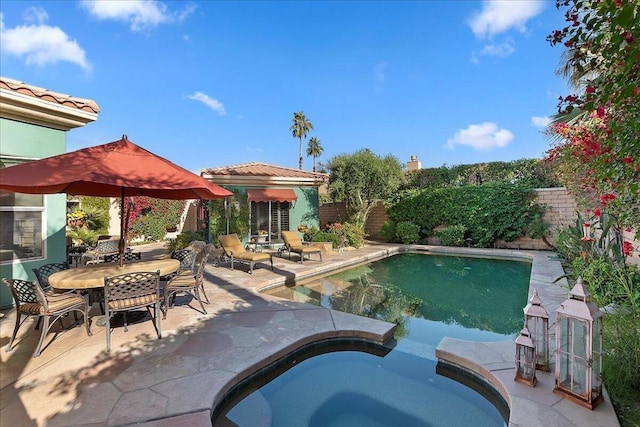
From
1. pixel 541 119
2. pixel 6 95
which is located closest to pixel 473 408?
pixel 6 95

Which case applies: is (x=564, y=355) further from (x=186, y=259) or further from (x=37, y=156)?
(x=37, y=156)

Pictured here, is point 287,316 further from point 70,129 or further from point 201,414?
point 70,129

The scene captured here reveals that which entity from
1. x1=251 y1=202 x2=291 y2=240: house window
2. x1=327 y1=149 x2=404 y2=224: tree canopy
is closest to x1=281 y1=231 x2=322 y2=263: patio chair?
x1=251 y1=202 x2=291 y2=240: house window

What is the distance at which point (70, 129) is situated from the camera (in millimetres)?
7980

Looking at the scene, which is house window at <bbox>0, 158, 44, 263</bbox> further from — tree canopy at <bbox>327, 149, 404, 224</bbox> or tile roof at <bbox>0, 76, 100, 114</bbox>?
tree canopy at <bbox>327, 149, 404, 224</bbox>

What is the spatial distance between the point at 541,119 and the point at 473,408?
15.3 metres

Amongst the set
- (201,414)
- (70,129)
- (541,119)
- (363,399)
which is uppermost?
(541,119)

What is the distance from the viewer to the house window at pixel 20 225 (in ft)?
23.3

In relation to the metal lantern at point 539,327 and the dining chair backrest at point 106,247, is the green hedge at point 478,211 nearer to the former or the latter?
the metal lantern at point 539,327

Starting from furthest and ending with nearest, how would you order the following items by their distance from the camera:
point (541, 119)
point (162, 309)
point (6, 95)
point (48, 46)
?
point (541, 119) < point (48, 46) < point (162, 309) < point (6, 95)

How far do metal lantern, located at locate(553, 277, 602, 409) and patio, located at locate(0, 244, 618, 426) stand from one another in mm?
154

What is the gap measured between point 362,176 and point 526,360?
14.9m

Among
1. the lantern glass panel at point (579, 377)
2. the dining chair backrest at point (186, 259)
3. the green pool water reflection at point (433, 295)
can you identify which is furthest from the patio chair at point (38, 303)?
the lantern glass panel at point (579, 377)

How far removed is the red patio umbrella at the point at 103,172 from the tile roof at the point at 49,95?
239 centimetres
